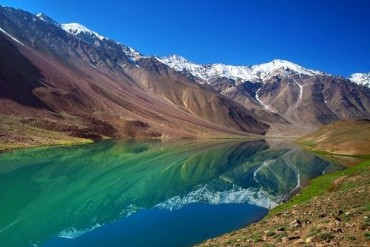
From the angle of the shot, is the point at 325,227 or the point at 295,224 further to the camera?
the point at 295,224

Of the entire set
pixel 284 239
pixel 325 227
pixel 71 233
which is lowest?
pixel 71 233

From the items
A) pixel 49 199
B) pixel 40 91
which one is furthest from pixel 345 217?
pixel 40 91

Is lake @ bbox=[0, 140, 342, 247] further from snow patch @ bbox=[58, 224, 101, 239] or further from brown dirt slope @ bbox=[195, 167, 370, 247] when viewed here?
brown dirt slope @ bbox=[195, 167, 370, 247]

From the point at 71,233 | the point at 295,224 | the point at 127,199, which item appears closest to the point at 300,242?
the point at 295,224

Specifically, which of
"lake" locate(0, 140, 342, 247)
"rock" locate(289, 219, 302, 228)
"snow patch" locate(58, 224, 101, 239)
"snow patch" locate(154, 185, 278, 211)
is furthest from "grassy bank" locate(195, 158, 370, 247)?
"snow patch" locate(154, 185, 278, 211)

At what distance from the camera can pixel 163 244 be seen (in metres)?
30.3

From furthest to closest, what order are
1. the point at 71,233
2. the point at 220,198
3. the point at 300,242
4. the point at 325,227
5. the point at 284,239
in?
the point at 220,198 < the point at 71,233 < the point at 325,227 < the point at 284,239 < the point at 300,242

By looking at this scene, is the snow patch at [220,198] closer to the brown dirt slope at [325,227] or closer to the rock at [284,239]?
the brown dirt slope at [325,227]

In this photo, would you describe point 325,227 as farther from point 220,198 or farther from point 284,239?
point 220,198

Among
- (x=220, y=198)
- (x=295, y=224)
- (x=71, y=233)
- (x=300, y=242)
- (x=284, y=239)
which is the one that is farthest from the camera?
(x=220, y=198)

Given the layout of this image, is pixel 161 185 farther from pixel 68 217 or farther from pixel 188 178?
pixel 68 217

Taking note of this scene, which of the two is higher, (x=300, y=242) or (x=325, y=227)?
(x=325, y=227)

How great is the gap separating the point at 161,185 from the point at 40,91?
139650 mm

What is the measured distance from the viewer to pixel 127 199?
4962 centimetres
